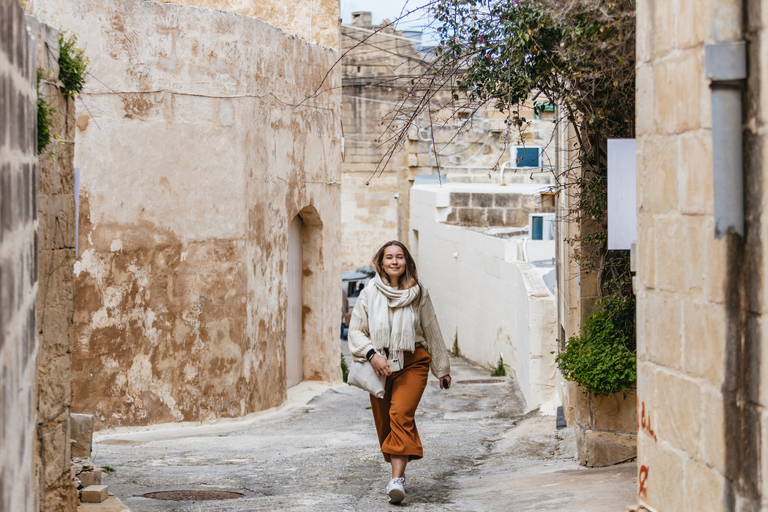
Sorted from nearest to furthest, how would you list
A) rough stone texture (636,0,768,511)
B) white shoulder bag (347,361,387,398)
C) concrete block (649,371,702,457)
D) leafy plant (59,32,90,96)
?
rough stone texture (636,0,768,511), concrete block (649,371,702,457), leafy plant (59,32,90,96), white shoulder bag (347,361,387,398)

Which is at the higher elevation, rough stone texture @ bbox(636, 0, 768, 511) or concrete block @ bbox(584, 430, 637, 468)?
rough stone texture @ bbox(636, 0, 768, 511)

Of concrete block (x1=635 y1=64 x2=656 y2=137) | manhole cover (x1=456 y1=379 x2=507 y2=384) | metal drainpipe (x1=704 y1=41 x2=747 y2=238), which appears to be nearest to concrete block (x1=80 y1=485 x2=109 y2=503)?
concrete block (x1=635 y1=64 x2=656 y2=137)

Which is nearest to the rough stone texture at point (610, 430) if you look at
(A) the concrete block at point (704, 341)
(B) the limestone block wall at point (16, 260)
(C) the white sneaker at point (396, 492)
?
(C) the white sneaker at point (396, 492)

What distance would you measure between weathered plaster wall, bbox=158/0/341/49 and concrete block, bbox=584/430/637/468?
8161 mm

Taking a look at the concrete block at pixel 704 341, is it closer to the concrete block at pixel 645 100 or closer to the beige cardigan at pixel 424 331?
the concrete block at pixel 645 100

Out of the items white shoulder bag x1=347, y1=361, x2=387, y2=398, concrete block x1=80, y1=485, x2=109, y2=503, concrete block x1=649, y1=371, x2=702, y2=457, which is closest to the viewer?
concrete block x1=649, y1=371, x2=702, y2=457

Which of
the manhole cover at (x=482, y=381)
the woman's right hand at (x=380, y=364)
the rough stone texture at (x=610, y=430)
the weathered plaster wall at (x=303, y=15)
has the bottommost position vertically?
the manhole cover at (x=482, y=381)

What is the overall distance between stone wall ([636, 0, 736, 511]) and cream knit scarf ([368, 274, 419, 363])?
83.8 inches

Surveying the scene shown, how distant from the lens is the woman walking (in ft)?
19.0

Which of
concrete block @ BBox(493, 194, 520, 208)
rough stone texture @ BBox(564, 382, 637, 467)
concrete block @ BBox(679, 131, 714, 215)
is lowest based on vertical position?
rough stone texture @ BBox(564, 382, 637, 467)

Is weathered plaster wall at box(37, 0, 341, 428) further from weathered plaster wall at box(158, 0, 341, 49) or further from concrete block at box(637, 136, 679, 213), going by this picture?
concrete block at box(637, 136, 679, 213)

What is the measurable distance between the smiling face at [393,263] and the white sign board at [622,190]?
5.05 ft

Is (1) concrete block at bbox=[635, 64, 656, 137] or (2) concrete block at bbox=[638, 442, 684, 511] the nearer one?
(2) concrete block at bbox=[638, 442, 684, 511]

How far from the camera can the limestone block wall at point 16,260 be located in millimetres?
2697
